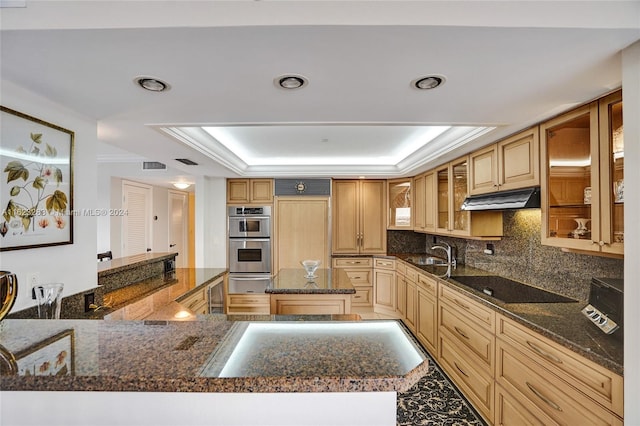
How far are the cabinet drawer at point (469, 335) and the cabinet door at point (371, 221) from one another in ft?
6.44

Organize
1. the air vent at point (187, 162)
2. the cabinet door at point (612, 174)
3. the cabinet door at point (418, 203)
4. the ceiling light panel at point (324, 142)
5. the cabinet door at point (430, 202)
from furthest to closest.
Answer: the cabinet door at point (418, 203) < the cabinet door at point (430, 202) < the air vent at point (187, 162) < the ceiling light panel at point (324, 142) < the cabinet door at point (612, 174)

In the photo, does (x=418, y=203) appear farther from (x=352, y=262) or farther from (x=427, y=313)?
(x=427, y=313)

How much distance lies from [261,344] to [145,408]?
351 millimetres

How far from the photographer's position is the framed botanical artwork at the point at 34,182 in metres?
1.41

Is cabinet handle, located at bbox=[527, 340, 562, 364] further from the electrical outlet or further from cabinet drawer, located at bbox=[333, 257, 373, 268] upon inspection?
cabinet drawer, located at bbox=[333, 257, 373, 268]

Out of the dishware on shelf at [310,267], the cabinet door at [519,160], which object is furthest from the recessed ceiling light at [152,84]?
the cabinet door at [519,160]

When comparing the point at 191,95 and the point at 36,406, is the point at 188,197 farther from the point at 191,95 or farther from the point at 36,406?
the point at 36,406

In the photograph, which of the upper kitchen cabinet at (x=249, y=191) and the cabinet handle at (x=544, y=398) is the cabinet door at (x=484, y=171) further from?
the upper kitchen cabinet at (x=249, y=191)

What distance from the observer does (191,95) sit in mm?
1570

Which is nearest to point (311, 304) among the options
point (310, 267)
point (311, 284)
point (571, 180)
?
point (311, 284)

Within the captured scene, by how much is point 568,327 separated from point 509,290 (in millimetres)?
902

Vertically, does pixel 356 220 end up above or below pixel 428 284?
above

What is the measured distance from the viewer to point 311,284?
9.17 ft

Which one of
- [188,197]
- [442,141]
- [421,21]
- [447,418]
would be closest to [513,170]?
[442,141]
